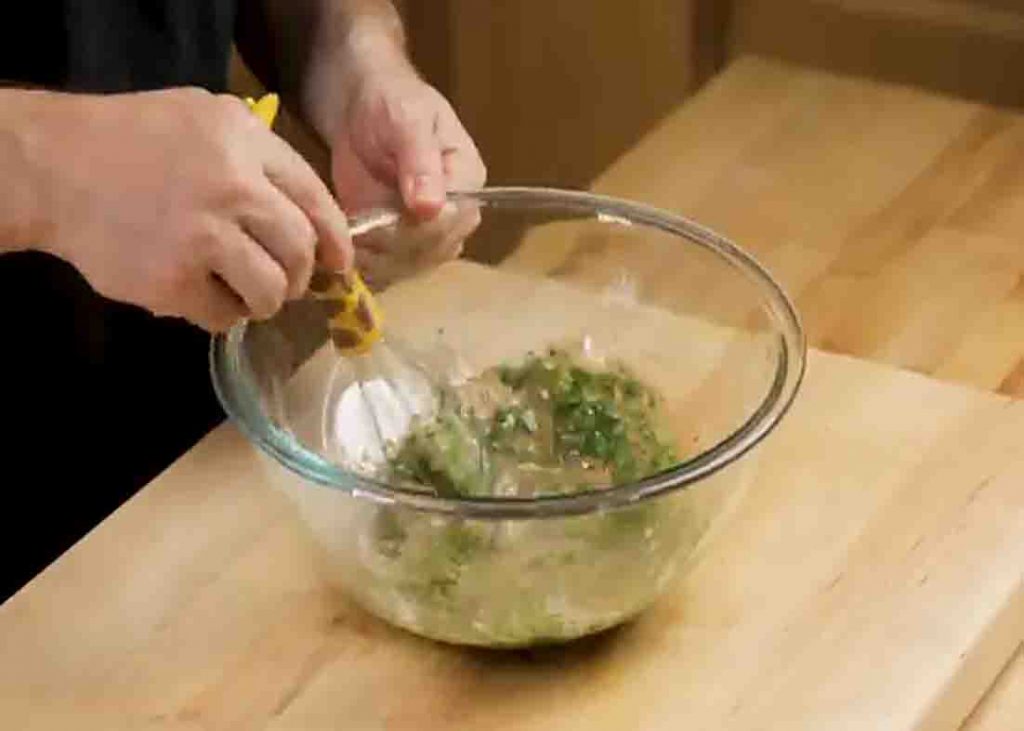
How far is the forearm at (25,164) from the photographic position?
762 mm

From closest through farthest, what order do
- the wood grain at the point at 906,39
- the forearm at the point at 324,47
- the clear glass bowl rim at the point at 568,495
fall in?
the clear glass bowl rim at the point at 568,495 < the forearm at the point at 324,47 < the wood grain at the point at 906,39

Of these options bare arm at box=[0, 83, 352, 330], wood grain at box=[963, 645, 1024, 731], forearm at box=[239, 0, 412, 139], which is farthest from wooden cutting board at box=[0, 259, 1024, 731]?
forearm at box=[239, 0, 412, 139]

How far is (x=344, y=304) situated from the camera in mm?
809

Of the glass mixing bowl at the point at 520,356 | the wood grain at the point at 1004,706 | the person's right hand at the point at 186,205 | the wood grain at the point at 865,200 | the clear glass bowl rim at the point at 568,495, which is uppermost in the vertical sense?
the person's right hand at the point at 186,205

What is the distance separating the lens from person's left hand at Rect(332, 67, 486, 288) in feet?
2.97

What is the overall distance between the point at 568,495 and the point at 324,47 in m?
0.41

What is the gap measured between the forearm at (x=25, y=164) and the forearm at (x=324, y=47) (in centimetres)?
26

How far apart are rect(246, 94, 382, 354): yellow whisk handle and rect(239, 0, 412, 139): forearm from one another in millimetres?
207

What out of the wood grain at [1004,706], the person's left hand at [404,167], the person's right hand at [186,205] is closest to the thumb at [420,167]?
the person's left hand at [404,167]

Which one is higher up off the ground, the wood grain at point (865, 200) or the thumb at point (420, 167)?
the thumb at point (420, 167)

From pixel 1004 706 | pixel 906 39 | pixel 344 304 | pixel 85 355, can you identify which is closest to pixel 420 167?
pixel 344 304

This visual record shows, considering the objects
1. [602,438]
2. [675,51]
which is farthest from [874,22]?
[602,438]

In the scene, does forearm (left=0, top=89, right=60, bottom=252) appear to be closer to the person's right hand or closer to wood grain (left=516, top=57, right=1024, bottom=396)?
the person's right hand

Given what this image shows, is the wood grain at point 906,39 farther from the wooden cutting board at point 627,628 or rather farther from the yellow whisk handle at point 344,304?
the yellow whisk handle at point 344,304
